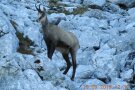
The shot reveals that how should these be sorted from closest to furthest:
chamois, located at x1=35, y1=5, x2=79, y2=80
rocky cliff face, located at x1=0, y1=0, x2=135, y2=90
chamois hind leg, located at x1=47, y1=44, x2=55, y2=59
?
rocky cliff face, located at x1=0, y1=0, x2=135, y2=90, chamois hind leg, located at x1=47, y1=44, x2=55, y2=59, chamois, located at x1=35, y1=5, x2=79, y2=80

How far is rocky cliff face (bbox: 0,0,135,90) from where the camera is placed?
14789mm

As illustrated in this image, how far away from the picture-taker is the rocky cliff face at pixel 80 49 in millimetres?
14789

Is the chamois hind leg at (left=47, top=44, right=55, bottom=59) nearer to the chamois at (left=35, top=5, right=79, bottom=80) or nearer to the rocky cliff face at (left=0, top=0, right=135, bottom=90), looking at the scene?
the chamois at (left=35, top=5, right=79, bottom=80)

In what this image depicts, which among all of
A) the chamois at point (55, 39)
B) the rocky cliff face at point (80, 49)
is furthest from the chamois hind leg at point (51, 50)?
the rocky cliff face at point (80, 49)

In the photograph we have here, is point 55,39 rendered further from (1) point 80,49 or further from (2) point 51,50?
(1) point 80,49

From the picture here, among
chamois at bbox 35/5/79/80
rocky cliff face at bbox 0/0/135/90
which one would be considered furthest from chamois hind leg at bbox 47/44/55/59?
rocky cliff face at bbox 0/0/135/90

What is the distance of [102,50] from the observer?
23.1 metres

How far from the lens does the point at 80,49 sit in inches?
920

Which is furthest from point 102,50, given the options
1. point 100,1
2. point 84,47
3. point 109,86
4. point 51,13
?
point 100,1

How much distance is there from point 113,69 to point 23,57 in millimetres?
6451

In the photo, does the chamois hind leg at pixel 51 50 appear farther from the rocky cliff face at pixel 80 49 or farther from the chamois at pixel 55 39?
the rocky cliff face at pixel 80 49

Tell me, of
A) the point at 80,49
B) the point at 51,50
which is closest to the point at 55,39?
the point at 51,50

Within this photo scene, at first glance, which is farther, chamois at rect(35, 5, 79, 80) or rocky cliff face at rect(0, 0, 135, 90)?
chamois at rect(35, 5, 79, 80)

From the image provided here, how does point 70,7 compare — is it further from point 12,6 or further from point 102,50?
point 102,50
